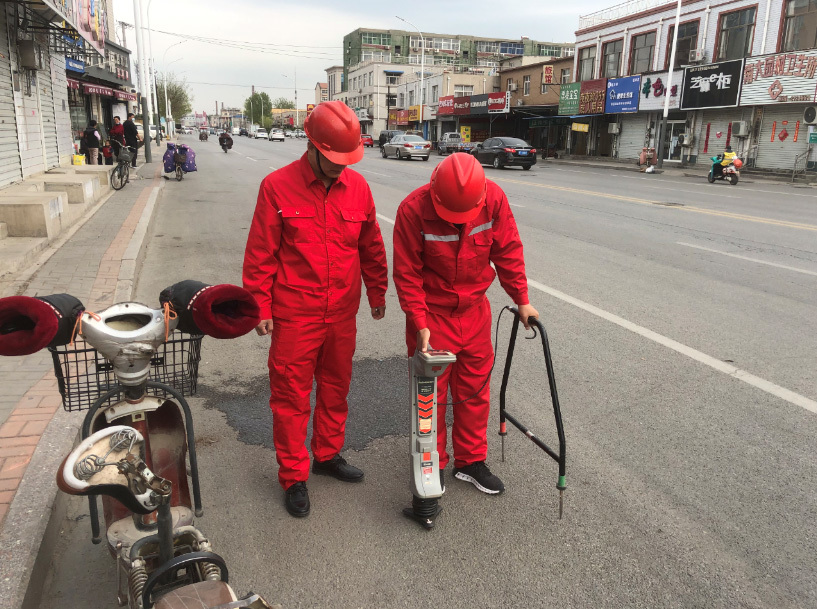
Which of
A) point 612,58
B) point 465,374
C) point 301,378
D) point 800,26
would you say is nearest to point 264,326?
point 301,378

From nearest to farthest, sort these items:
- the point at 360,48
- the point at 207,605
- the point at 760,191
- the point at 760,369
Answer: the point at 207,605
the point at 760,369
the point at 760,191
the point at 360,48

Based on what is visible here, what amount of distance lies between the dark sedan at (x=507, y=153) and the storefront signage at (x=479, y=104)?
23.4m

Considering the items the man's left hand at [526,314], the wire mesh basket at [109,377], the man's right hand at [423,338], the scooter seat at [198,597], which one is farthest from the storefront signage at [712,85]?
the scooter seat at [198,597]

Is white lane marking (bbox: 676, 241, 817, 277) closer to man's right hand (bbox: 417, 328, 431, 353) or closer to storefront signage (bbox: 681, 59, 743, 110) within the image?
man's right hand (bbox: 417, 328, 431, 353)

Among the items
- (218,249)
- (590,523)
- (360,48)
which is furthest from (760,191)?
(360,48)

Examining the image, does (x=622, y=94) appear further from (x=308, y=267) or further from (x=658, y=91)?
(x=308, y=267)

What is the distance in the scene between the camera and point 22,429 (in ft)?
12.1

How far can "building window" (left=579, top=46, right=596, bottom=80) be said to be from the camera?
139 ft

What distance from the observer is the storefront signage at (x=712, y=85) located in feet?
97.9

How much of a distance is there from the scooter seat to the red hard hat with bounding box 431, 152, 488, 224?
1.74 metres

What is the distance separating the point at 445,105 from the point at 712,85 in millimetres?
32291

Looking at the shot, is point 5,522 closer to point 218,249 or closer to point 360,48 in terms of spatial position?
point 218,249

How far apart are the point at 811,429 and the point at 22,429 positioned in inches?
183

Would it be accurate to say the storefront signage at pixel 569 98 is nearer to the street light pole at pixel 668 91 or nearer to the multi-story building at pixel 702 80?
the multi-story building at pixel 702 80
